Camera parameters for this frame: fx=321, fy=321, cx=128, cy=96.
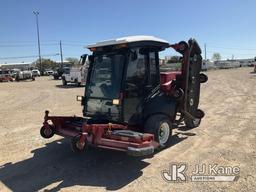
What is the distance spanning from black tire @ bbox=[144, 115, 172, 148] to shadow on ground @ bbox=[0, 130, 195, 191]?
646 mm

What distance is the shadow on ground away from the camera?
5758mm

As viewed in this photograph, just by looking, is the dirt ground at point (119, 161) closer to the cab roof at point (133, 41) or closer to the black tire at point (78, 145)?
the black tire at point (78, 145)

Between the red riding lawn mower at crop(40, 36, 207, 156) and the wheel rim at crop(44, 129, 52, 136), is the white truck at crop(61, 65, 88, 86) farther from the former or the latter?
the wheel rim at crop(44, 129, 52, 136)

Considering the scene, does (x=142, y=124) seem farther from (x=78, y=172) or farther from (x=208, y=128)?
(x=208, y=128)

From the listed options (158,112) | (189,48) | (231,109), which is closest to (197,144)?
(158,112)

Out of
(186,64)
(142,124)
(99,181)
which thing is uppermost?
(186,64)

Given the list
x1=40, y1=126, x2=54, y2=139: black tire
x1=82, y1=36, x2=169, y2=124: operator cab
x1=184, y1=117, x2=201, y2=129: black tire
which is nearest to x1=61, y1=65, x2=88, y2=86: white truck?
x1=184, y1=117, x2=201, y2=129: black tire

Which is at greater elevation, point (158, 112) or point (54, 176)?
point (158, 112)

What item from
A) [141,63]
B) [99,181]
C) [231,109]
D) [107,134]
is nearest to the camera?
[99,181]

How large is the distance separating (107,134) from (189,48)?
3.23m

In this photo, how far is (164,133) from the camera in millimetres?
7512

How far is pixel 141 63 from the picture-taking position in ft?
24.0

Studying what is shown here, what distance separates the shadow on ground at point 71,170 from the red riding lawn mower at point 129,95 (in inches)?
21.1

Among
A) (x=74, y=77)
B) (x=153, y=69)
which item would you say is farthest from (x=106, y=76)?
(x=74, y=77)
